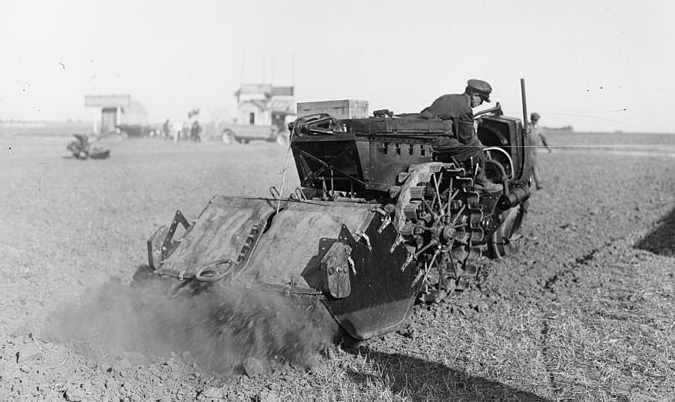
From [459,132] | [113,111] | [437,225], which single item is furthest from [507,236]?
[113,111]

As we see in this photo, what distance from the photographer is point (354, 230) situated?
5.58 m

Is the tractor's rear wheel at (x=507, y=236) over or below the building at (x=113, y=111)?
below

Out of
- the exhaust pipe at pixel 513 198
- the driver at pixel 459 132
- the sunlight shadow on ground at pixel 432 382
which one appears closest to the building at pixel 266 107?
the exhaust pipe at pixel 513 198

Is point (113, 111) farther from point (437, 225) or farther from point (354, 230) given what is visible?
point (354, 230)

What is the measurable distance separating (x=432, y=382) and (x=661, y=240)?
6999mm

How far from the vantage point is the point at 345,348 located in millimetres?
5746

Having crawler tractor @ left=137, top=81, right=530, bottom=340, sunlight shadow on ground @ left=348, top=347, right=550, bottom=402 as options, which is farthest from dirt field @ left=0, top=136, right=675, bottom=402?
crawler tractor @ left=137, top=81, right=530, bottom=340

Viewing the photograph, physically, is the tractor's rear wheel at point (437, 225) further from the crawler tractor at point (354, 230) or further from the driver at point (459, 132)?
the driver at point (459, 132)

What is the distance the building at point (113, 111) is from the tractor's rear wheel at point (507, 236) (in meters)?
42.4

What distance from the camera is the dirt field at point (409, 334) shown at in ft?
15.7

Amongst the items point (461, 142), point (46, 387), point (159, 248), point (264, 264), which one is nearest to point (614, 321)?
point (461, 142)

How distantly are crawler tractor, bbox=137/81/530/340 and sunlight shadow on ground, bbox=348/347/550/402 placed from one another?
1.34 ft

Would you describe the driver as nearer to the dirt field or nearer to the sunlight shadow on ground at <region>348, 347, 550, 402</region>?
the dirt field

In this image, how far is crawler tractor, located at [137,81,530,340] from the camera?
5.48m
